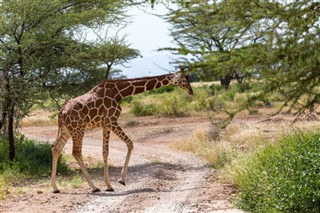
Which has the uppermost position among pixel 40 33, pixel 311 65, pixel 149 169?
pixel 40 33

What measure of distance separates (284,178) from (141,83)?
5228mm

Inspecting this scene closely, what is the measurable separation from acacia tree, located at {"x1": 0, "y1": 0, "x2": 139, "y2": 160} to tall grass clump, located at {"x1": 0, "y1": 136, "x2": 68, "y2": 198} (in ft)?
1.31

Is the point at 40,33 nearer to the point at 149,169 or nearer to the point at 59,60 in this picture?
the point at 59,60

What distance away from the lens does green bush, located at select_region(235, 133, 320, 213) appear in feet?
27.6

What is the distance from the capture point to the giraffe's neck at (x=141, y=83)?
523 inches

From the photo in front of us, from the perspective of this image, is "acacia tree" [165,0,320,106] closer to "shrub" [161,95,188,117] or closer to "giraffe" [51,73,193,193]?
"giraffe" [51,73,193,193]

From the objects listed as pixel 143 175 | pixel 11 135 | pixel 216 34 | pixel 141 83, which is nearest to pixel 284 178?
→ pixel 216 34

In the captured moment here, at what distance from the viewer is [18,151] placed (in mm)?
16000

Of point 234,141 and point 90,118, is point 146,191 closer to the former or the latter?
point 90,118

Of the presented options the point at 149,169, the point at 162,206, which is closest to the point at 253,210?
the point at 162,206

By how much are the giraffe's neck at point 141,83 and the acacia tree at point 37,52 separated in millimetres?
2715

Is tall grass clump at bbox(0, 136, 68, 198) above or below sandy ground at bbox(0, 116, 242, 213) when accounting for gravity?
above

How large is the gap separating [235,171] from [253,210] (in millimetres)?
2031

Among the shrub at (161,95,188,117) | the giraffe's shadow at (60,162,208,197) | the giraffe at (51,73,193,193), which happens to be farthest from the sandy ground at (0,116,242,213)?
the shrub at (161,95,188,117)
